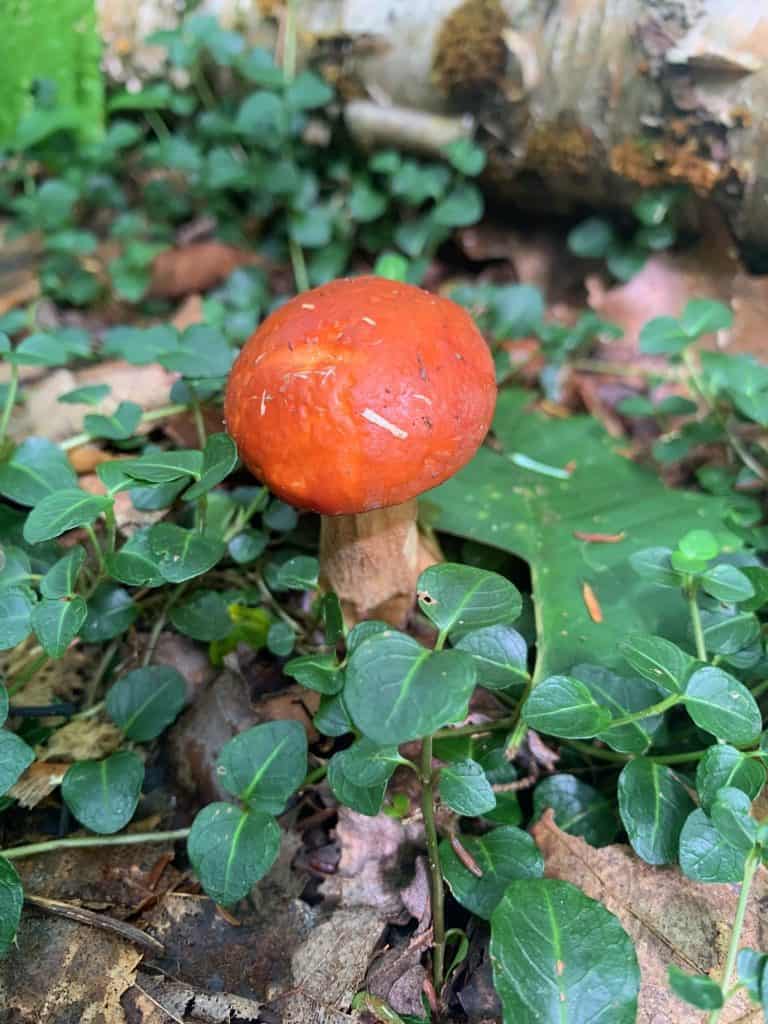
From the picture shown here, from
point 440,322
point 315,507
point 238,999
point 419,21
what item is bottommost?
point 238,999

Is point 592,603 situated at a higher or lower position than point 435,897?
higher

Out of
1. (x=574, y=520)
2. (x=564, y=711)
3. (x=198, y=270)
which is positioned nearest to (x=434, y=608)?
(x=564, y=711)

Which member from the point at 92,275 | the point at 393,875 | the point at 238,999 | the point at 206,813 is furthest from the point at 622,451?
the point at 92,275

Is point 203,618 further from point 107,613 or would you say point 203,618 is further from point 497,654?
point 497,654

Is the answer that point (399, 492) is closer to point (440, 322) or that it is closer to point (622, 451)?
point (440, 322)

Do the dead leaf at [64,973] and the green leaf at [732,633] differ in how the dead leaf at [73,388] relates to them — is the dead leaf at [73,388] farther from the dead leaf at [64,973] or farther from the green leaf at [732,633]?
the green leaf at [732,633]

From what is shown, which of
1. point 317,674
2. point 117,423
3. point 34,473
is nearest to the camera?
point 317,674
